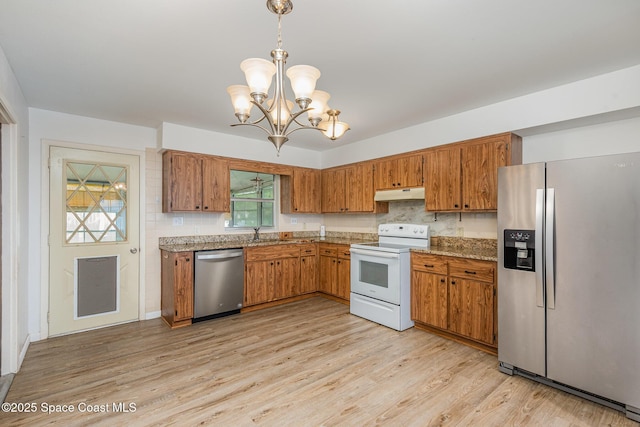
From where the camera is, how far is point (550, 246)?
2.38m

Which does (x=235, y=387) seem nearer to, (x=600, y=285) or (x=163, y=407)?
(x=163, y=407)

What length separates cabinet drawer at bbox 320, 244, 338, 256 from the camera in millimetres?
4773

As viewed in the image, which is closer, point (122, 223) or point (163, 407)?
point (163, 407)

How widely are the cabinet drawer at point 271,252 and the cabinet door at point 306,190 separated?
0.79 m

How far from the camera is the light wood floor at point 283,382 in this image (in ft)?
6.86

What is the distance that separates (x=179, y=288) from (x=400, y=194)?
3.03 meters

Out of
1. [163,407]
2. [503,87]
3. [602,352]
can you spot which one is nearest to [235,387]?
[163,407]

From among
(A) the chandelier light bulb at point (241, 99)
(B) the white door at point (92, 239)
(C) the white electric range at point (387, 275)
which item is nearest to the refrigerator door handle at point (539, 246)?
(C) the white electric range at point (387, 275)

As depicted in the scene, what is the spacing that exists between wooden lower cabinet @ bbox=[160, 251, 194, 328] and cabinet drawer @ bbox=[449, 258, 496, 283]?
304 centimetres

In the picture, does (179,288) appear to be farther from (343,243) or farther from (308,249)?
(343,243)

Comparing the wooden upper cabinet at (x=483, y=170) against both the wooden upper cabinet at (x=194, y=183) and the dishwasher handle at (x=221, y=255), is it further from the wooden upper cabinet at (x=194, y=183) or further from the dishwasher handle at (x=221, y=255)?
the wooden upper cabinet at (x=194, y=183)

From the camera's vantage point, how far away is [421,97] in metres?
3.13

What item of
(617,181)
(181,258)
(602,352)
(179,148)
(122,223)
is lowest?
(602,352)

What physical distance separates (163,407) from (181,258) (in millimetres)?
1859
